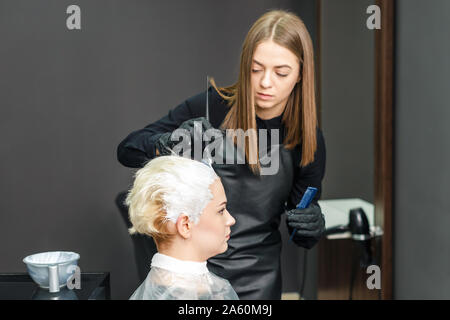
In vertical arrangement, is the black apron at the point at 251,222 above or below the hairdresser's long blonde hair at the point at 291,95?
below

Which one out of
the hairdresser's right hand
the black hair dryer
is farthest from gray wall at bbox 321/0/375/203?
the hairdresser's right hand

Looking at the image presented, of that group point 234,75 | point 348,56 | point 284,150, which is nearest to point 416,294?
point 284,150

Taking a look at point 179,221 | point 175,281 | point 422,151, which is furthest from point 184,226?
point 422,151

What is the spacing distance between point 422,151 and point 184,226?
0.87m

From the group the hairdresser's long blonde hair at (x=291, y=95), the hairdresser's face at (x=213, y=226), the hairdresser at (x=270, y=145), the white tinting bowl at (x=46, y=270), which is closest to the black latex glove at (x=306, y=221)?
the hairdresser at (x=270, y=145)

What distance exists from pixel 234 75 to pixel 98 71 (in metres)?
0.43

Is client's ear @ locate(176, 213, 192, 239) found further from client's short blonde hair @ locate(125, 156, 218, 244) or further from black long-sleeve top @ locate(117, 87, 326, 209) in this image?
black long-sleeve top @ locate(117, 87, 326, 209)

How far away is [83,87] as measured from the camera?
1.56m

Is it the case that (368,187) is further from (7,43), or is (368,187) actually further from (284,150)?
(7,43)

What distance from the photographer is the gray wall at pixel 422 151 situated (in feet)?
4.74

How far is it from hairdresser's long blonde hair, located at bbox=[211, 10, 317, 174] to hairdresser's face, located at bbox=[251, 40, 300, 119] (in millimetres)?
12

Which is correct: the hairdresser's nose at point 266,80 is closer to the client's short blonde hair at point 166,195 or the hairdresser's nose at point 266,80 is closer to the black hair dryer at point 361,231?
the client's short blonde hair at point 166,195

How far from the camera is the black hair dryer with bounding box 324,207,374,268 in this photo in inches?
68.3

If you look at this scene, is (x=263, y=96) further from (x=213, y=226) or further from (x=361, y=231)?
(x=361, y=231)
